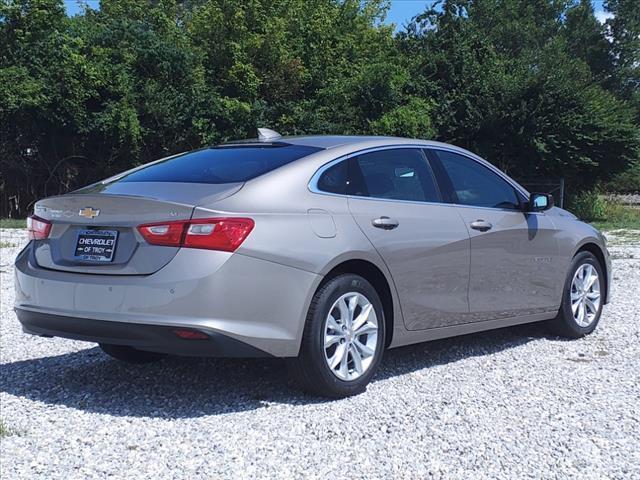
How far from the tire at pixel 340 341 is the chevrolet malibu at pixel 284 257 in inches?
0.4

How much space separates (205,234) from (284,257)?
0.48 meters

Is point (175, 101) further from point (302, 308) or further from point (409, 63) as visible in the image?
point (302, 308)

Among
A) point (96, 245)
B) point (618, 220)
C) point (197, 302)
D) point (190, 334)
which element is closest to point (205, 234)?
point (197, 302)

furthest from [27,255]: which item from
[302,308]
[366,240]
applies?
[366,240]

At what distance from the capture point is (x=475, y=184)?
634cm

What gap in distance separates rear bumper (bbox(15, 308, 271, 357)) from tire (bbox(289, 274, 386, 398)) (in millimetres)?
316

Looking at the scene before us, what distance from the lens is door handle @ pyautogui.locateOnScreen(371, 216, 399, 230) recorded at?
5.21 meters

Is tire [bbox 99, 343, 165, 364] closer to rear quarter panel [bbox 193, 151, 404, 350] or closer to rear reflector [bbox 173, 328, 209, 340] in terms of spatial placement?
rear reflector [bbox 173, 328, 209, 340]

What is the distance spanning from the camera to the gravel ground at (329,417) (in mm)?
3910

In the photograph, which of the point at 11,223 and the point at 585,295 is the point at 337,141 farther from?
the point at 11,223

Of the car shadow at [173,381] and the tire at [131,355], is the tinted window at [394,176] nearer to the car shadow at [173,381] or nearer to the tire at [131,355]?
the car shadow at [173,381]

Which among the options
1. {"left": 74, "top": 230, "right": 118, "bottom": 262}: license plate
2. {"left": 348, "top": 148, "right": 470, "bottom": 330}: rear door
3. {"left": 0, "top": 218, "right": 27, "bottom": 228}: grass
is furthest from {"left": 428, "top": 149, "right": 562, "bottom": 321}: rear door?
{"left": 0, "top": 218, "right": 27, "bottom": 228}: grass

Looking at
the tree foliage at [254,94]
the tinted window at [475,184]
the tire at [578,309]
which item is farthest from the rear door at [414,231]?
the tree foliage at [254,94]

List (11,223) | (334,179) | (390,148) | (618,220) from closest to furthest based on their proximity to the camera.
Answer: (334,179) < (390,148) < (11,223) < (618,220)
